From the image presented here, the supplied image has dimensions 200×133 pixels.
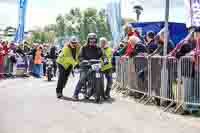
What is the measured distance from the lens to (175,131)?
9.16 meters

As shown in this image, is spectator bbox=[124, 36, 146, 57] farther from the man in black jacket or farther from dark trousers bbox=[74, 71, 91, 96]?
dark trousers bbox=[74, 71, 91, 96]

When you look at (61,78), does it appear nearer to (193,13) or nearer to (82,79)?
(82,79)

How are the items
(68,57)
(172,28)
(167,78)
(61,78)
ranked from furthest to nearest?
(172,28) → (61,78) → (68,57) → (167,78)

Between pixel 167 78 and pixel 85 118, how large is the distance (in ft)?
8.28

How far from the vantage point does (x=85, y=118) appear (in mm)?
10695

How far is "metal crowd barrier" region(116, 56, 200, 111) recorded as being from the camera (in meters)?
11.1

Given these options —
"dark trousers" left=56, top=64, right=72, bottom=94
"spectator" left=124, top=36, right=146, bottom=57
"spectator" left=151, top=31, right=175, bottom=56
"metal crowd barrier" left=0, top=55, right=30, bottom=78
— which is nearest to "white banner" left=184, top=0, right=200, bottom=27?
"spectator" left=151, top=31, right=175, bottom=56

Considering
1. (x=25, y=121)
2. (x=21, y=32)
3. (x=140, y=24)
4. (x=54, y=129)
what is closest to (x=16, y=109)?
(x=25, y=121)

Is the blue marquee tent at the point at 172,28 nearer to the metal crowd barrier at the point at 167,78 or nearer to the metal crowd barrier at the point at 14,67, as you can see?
the metal crowd barrier at the point at 14,67

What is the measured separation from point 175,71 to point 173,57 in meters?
0.35

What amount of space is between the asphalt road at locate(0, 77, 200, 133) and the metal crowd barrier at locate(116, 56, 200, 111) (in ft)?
1.48

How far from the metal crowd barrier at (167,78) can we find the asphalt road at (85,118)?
0.45m

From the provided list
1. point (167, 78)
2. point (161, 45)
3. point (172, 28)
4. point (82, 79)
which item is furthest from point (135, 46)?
point (172, 28)

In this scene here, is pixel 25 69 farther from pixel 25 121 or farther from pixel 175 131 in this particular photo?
pixel 175 131
